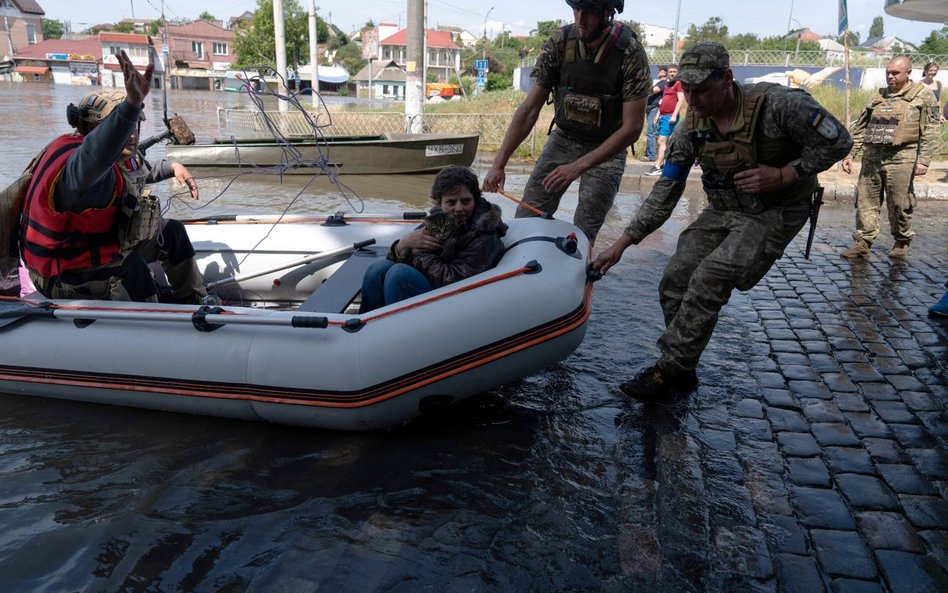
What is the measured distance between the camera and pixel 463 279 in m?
3.58

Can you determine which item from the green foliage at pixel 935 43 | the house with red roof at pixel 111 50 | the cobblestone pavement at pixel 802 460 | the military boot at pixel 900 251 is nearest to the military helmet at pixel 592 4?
the cobblestone pavement at pixel 802 460

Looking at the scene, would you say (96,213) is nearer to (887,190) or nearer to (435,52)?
(887,190)

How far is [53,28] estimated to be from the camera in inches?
4845

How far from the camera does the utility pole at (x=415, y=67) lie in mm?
12148

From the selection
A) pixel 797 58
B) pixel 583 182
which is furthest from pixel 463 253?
pixel 797 58

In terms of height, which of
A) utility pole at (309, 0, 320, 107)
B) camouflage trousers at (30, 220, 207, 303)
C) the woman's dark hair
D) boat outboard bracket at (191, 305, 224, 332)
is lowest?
boat outboard bracket at (191, 305, 224, 332)

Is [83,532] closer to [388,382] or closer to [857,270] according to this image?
[388,382]

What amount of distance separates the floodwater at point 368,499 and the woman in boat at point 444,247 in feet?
2.25

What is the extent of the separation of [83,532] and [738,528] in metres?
2.49

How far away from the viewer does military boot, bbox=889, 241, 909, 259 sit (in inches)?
260

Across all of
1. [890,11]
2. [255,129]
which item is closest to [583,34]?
[890,11]

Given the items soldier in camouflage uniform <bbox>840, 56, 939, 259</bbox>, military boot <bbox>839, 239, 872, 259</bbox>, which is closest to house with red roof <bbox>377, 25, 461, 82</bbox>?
soldier in camouflage uniform <bbox>840, 56, 939, 259</bbox>

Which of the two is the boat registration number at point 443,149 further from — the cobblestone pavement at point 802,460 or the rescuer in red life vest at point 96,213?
the rescuer in red life vest at point 96,213

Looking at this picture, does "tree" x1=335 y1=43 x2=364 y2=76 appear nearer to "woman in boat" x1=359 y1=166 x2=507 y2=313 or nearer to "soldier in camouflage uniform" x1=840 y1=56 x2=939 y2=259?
"soldier in camouflage uniform" x1=840 y1=56 x2=939 y2=259
